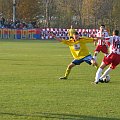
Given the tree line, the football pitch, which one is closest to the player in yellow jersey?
the football pitch

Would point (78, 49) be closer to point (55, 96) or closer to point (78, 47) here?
point (78, 47)

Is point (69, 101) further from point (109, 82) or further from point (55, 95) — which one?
point (109, 82)

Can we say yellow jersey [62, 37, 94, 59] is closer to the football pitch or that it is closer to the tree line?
the football pitch

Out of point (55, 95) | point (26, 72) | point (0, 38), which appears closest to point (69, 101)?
point (55, 95)

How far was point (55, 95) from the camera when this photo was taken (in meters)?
13.4

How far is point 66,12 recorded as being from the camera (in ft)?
242

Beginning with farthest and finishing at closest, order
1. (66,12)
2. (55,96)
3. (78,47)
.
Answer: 1. (66,12)
2. (78,47)
3. (55,96)

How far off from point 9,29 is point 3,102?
46.0m

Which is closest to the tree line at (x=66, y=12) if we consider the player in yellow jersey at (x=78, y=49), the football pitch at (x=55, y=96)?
the football pitch at (x=55, y=96)

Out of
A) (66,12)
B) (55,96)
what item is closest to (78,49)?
(55,96)

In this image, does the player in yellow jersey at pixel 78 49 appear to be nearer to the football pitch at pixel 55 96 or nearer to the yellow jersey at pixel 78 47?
the yellow jersey at pixel 78 47

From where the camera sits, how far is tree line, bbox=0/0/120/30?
2827 inches

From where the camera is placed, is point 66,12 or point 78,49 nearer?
point 78,49

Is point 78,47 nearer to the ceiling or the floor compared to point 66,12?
nearer to the floor
